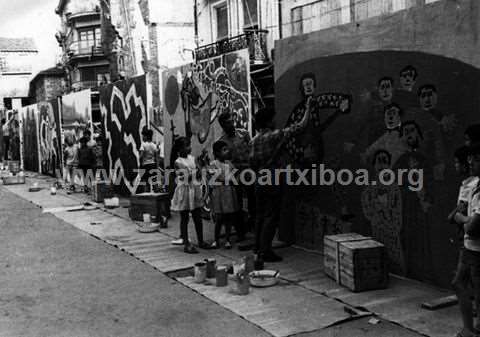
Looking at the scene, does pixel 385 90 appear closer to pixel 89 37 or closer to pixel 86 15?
pixel 86 15

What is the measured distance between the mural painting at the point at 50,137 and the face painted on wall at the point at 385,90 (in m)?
17.0

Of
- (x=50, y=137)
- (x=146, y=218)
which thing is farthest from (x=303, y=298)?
(x=50, y=137)

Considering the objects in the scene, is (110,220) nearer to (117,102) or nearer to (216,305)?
(117,102)

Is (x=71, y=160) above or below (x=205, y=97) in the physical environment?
below

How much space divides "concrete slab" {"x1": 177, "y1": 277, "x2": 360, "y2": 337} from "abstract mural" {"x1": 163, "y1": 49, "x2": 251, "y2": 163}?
3.83 metres

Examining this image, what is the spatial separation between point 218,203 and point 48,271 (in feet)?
8.54

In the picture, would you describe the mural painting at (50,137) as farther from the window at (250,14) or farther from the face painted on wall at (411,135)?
the face painted on wall at (411,135)

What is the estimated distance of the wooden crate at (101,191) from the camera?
15.3 meters

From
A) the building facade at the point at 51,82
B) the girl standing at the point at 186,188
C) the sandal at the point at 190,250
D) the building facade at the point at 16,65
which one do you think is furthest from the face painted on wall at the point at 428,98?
the building facade at the point at 16,65

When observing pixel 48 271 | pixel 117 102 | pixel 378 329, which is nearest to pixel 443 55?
pixel 378 329

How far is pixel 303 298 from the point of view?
6504mm

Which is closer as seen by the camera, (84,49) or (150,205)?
(150,205)

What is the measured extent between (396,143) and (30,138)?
78.2ft

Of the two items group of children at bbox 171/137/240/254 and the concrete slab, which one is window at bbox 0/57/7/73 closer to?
group of children at bbox 171/137/240/254
